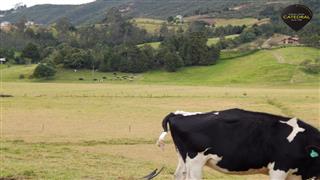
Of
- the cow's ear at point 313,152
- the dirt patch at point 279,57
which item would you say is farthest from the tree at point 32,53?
the cow's ear at point 313,152

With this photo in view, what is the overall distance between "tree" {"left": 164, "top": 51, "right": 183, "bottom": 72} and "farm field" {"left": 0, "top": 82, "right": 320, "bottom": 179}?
5602 cm

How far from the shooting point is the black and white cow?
10.3 meters

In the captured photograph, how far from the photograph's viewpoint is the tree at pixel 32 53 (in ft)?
458

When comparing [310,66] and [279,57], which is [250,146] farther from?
[279,57]

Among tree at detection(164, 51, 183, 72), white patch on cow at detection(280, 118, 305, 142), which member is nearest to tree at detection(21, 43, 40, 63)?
tree at detection(164, 51, 183, 72)

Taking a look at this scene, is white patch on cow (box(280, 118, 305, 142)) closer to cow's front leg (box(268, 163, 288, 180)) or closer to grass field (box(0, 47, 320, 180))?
cow's front leg (box(268, 163, 288, 180))

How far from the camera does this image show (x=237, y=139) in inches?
409

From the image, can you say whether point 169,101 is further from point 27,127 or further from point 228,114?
point 228,114

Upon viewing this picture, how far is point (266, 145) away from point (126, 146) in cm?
1971

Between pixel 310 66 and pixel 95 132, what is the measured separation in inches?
3443

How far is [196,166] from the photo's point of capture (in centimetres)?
1059

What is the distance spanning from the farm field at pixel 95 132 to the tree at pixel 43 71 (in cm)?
4948

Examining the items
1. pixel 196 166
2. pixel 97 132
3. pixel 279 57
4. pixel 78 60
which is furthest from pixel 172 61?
pixel 196 166

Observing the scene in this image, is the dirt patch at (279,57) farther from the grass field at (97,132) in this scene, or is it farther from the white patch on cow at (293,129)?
the white patch on cow at (293,129)
